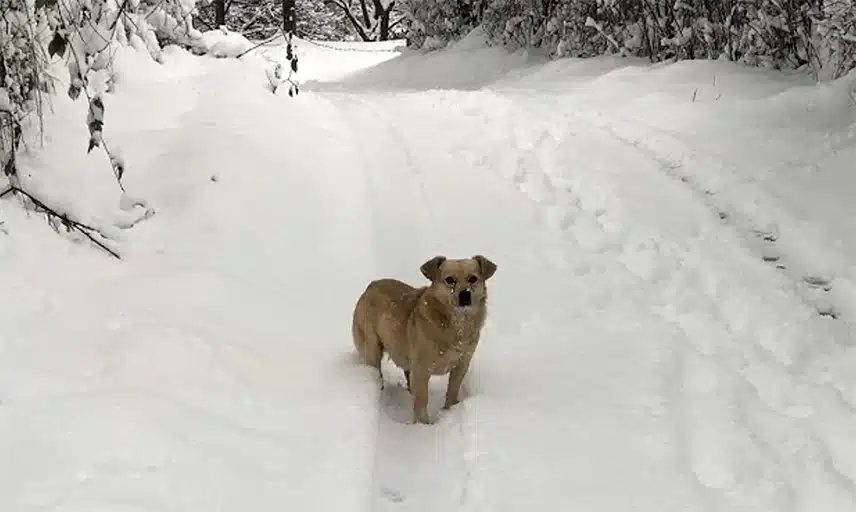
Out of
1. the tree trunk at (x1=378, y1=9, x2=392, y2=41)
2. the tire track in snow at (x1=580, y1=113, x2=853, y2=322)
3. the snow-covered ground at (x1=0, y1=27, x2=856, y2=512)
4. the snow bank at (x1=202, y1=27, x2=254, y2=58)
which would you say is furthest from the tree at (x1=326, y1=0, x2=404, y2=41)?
the tire track in snow at (x1=580, y1=113, x2=853, y2=322)

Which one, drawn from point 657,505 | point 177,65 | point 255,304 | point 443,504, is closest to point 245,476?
point 443,504

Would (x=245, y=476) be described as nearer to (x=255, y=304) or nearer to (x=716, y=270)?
(x=255, y=304)

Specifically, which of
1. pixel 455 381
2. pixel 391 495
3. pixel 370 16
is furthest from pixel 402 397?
pixel 370 16

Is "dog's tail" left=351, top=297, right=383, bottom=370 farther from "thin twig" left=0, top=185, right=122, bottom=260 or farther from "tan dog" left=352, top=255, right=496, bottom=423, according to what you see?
"thin twig" left=0, top=185, right=122, bottom=260

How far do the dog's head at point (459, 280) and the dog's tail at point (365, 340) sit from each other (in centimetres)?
48

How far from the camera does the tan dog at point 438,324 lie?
4449mm

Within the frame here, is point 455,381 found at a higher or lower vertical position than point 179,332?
lower

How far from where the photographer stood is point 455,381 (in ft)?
15.2

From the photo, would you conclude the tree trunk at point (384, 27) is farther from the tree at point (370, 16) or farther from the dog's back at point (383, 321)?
the dog's back at point (383, 321)

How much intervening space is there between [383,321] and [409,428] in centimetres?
61

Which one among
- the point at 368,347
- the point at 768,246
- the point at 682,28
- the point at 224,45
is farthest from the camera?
the point at 682,28

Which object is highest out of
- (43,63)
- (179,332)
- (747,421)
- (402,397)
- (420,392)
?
(43,63)

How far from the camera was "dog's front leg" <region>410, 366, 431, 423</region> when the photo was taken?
14.8ft

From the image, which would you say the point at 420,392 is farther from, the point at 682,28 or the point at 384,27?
the point at 384,27
